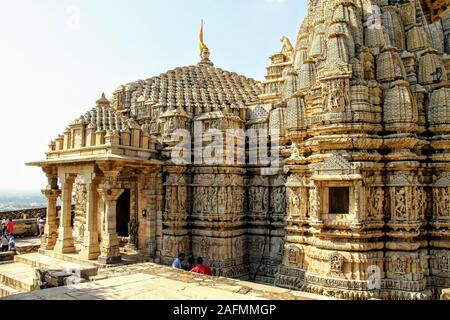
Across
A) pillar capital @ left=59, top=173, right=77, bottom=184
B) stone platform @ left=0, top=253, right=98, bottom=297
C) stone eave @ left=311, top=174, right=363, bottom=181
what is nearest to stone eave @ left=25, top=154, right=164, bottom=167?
pillar capital @ left=59, top=173, right=77, bottom=184

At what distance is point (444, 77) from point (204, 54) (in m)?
12.7

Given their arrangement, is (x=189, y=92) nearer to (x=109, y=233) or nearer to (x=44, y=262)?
(x=109, y=233)

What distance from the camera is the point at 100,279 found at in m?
9.19

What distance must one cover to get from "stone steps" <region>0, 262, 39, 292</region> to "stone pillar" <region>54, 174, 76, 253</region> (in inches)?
52.1

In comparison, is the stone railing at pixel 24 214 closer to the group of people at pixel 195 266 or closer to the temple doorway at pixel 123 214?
the temple doorway at pixel 123 214

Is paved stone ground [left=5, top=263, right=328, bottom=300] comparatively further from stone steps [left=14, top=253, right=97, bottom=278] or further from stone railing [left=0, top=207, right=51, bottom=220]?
stone railing [left=0, top=207, right=51, bottom=220]

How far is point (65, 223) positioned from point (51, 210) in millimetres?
1656

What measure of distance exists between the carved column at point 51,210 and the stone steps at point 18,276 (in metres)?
1.31

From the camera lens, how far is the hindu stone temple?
11.4 metres

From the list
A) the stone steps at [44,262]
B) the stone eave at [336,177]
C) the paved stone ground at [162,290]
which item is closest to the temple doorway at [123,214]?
the stone steps at [44,262]

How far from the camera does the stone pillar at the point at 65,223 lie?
50.2 ft

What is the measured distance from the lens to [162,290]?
26.6ft
